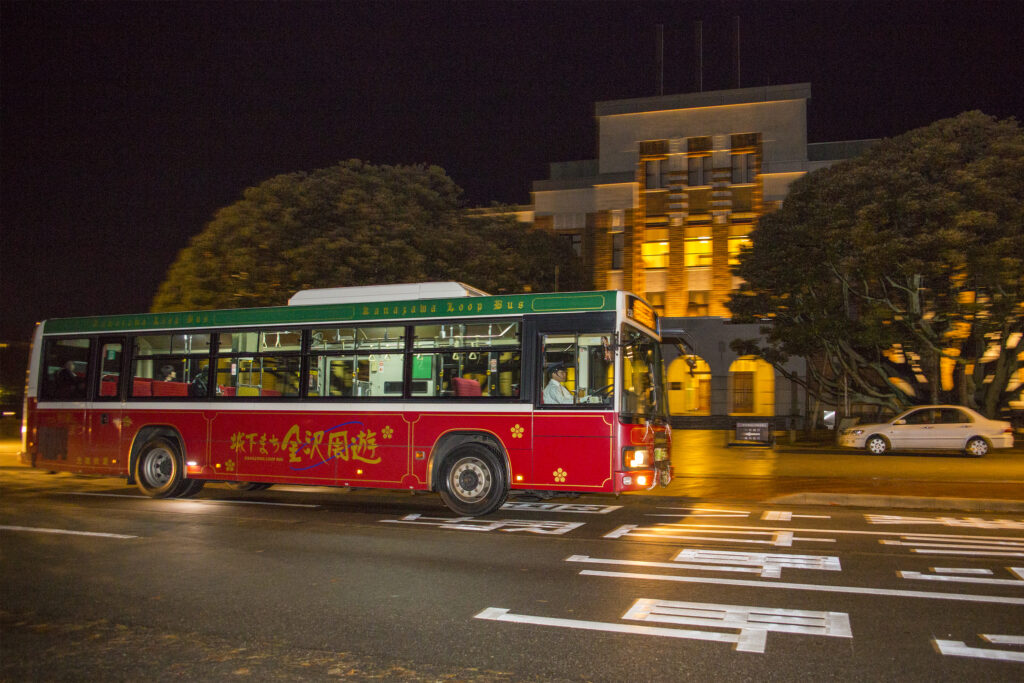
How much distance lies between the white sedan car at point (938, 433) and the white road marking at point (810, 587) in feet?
59.1

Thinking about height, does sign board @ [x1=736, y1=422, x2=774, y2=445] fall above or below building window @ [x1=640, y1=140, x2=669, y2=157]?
below

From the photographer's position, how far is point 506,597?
20.8ft

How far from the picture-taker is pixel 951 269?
71.0ft

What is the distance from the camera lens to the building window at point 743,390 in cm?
3825

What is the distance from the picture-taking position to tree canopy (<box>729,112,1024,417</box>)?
2089 cm

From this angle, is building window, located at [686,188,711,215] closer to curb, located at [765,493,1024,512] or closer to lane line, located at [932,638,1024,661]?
curb, located at [765,493,1024,512]

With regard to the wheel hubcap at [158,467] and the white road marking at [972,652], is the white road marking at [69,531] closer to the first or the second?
the wheel hubcap at [158,467]

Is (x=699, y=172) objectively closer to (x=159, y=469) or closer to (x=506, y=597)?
(x=159, y=469)

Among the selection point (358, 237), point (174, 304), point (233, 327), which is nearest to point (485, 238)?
point (358, 237)

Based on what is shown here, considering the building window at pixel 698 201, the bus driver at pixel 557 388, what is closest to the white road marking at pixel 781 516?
the bus driver at pixel 557 388

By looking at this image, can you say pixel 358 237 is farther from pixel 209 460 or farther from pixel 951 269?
pixel 951 269

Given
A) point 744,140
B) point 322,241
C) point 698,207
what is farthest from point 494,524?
point 744,140

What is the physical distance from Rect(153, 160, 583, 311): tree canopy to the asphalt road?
1031 cm

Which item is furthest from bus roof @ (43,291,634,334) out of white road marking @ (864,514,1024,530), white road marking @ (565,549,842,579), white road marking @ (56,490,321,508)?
white road marking @ (864,514,1024,530)
